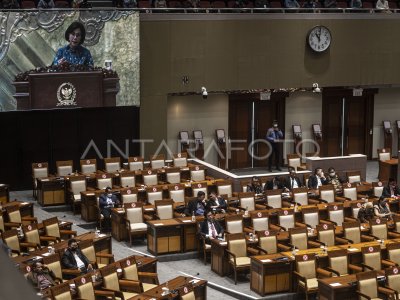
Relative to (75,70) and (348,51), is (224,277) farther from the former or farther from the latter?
(348,51)

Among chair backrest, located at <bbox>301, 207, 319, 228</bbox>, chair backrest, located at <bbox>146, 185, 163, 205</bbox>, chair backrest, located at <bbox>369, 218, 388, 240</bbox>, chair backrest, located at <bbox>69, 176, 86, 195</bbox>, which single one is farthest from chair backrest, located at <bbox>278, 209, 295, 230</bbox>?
chair backrest, located at <bbox>69, 176, 86, 195</bbox>

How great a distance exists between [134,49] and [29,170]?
398 centimetres

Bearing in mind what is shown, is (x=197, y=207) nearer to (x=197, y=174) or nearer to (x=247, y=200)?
(x=247, y=200)

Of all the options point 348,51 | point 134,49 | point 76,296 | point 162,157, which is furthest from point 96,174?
point 348,51

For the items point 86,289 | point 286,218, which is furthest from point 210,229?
point 86,289

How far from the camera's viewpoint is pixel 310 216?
13664mm

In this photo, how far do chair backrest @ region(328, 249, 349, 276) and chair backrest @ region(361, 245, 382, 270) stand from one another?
353 millimetres

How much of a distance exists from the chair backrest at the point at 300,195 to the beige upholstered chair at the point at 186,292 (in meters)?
6.22

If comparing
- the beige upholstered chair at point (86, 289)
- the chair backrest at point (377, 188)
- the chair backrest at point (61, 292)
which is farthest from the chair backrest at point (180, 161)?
the chair backrest at point (61, 292)

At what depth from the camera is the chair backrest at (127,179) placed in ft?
52.4

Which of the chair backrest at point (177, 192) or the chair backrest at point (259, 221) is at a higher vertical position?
the chair backrest at point (177, 192)

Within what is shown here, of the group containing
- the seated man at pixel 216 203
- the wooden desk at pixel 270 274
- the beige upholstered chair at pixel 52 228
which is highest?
the seated man at pixel 216 203

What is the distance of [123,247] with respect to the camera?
526 inches

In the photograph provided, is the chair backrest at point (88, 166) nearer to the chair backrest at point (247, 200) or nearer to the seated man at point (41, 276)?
the chair backrest at point (247, 200)
